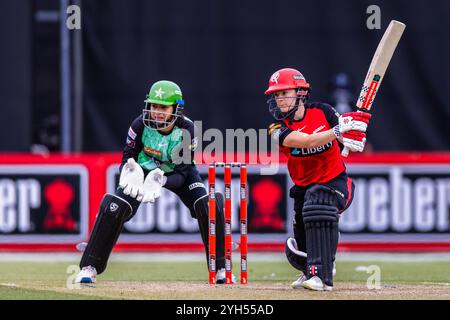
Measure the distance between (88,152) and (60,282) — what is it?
5.25 m

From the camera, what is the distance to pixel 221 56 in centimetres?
1459

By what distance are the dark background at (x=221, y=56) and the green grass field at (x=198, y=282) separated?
2680 mm

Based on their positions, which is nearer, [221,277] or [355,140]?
[355,140]

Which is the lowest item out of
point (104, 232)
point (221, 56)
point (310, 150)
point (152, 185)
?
point (104, 232)

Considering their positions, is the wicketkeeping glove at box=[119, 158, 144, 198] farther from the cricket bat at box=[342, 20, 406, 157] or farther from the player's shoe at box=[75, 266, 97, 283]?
the cricket bat at box=[342, 20, 406, 157]

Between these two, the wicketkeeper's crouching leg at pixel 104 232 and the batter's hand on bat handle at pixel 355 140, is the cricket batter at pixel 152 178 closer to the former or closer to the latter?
the wicketkeeper's crouching leg at pixel 104 232

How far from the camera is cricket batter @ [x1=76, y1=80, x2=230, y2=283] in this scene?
9070mm

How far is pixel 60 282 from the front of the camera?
9570 millimetres

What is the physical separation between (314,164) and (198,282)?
1589mm

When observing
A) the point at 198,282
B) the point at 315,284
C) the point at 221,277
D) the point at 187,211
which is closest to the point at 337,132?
the point at 315,284

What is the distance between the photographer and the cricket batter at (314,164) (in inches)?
331

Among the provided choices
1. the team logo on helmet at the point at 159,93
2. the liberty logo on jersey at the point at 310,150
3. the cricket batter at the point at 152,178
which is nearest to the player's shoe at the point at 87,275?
the cricket batter at the point at 152,178

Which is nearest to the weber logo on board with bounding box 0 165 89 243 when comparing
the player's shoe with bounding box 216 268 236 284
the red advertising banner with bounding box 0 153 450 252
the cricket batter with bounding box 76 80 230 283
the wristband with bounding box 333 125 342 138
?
the red advertising banner with bounding box 0 153 450 252

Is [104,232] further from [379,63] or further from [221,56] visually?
[221,56]
